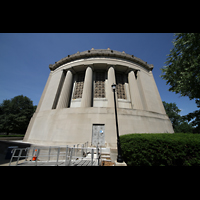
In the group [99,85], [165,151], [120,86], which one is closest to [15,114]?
[99,85]

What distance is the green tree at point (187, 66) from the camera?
855cm

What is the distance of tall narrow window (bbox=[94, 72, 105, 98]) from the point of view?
15.7 metres

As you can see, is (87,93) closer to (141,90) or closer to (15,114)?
(141,90)

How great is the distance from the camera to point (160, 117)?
15.0 metres

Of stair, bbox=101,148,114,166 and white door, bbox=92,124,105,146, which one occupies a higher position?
white door, bbox=92,124,105,146

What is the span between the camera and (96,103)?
14.9 metres

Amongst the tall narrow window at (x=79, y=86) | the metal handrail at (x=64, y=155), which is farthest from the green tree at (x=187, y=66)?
the tall narrow window at (x=79, y=86)

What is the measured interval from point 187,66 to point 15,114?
40.4 m

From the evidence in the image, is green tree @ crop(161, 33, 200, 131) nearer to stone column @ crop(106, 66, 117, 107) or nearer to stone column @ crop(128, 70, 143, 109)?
stone column @ crop(128, 70, 143, 109)

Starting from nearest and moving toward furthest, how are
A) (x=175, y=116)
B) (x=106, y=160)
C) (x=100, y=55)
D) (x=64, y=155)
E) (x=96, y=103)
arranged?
(x=64, y=155) < (x=106, y=160) < (x=96, y=103) < (x=100, y=55) < (x=175, y=116)

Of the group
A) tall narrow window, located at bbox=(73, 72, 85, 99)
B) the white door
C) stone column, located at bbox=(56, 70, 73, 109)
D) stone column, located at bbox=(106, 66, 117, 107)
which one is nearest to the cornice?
stone column, located at bbox=(106, 66, 117, 107)
